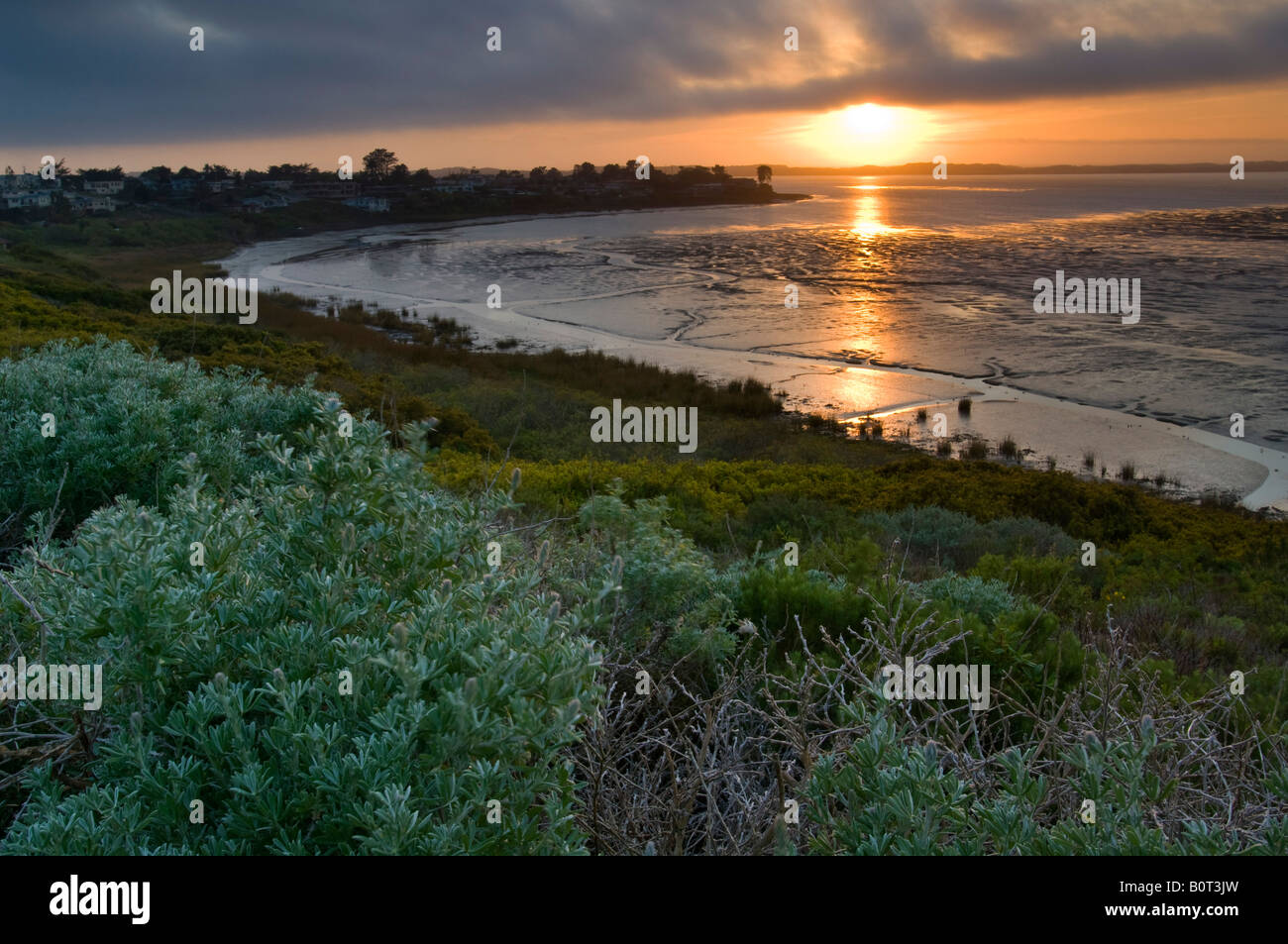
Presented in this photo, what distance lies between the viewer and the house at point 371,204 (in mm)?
105812

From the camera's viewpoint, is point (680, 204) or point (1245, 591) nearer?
point (1245, 591)

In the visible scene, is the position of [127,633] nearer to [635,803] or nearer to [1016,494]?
[635,803]

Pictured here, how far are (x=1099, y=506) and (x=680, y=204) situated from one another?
14232 cm

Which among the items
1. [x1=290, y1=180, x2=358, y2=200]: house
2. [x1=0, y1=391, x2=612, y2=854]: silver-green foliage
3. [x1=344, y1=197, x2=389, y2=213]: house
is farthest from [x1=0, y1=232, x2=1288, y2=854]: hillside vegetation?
[x1=290, y1=180, x2=358, y2=200]: house

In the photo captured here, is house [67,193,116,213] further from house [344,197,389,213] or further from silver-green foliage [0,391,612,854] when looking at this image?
silver-green foliage [0,391,612,854]

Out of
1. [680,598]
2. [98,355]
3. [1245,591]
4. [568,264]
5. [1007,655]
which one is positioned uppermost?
[568,264]

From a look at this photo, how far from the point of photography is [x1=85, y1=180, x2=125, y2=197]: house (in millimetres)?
89875

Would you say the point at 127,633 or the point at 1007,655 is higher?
the point at 127,633

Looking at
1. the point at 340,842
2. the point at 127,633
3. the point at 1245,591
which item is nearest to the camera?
the point at 340,842

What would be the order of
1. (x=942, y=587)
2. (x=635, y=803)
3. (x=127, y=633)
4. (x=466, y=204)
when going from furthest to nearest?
(x=466, y=204), (x=942, y=587), (x=635, y=803), (x=127, y=633)

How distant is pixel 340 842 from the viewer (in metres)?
1.66

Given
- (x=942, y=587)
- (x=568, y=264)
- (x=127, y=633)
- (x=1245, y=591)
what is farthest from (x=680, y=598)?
(x=568, y=264)

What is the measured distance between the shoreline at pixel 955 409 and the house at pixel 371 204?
2740 inches

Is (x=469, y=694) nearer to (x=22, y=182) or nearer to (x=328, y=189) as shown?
(x=22, y=182)
